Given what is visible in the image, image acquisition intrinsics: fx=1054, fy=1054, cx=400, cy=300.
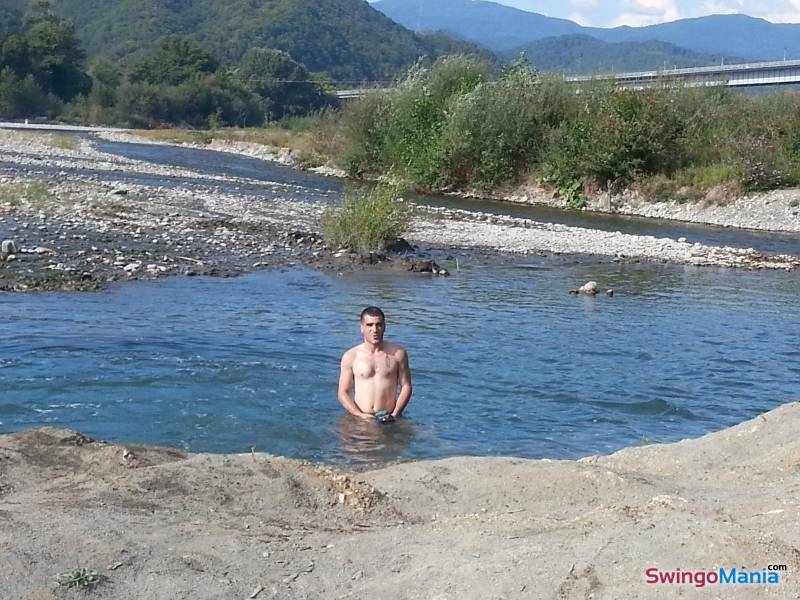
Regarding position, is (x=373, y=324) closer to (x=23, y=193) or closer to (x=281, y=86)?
(x=23, y=193)

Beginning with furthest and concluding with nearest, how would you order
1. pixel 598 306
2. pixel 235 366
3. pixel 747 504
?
pixel 598 306 < pixel 235 366 < pixel 747 504

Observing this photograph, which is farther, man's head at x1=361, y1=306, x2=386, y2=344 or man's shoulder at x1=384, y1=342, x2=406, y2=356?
man's shoulder at x1=384, y1=342, x2=406, y2=356

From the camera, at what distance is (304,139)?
61562 millimetres

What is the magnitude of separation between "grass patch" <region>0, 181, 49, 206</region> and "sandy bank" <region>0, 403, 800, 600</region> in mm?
18445

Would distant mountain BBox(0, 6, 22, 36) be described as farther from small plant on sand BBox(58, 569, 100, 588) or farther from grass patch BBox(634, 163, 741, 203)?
small plant on sand BBox(58, 569, 100, 588)

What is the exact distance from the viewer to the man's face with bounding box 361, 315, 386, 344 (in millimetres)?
10445

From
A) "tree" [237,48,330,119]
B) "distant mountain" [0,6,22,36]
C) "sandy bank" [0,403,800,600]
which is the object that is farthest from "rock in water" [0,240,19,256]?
"distant mountain" [0,6,22,36]

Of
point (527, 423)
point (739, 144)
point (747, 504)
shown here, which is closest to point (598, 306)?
point (527, 423)

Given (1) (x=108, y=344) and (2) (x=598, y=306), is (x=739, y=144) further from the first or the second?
(1) (x=108, y=344)

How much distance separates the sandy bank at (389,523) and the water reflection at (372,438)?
1141mm

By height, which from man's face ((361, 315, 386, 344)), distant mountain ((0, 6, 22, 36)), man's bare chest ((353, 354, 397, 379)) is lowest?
man's bare chest ((353, 354, 397, 379))

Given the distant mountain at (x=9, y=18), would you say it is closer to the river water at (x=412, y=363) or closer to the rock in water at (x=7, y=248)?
the rock in water at (x=7, y=248)

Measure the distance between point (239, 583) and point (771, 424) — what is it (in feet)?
17.8

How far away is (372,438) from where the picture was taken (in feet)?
33.7
